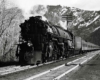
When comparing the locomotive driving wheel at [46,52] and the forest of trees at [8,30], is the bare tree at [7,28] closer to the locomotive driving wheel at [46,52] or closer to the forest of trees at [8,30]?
the forest of trees at [8,30]

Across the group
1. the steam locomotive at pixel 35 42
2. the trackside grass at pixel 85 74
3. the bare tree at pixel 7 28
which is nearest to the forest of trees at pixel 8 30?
the bare tree at pixel 7 28

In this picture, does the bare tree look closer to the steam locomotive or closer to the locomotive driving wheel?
the steam locomotive

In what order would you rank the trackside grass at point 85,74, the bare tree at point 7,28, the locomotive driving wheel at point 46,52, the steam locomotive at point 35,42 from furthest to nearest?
the bare tree at point 7,28 → the locomotive driving wheel at point 46,52 → the steam locomotive at point 35,42 → the trackside grass at point 85,74

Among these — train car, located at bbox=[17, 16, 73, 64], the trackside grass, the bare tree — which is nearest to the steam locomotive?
train car, located at bbox=[17, 16, 73, 64]

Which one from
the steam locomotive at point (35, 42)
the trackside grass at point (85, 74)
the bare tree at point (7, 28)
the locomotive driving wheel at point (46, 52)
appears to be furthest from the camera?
the bare tree at point (7, 28)

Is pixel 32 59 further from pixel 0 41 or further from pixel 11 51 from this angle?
pixel 11 51

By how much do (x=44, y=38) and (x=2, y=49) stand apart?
1149cm

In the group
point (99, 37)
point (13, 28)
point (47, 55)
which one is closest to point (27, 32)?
point (47, 55)

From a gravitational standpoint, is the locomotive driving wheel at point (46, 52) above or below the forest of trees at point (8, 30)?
below

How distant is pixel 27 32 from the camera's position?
15.2 meters

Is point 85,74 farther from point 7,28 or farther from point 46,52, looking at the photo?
point 7,28

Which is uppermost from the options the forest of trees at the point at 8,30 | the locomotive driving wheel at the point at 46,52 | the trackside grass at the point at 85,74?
the forest of trees at the point at 8,30

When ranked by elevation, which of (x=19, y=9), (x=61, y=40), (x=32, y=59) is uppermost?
(x=19, y=9)

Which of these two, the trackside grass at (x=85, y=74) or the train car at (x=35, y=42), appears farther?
the train car at (x=35, y=42)
